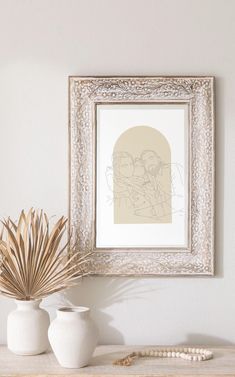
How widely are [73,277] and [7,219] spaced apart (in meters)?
0.33

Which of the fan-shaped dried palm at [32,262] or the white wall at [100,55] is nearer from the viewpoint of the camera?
the fan-shaped dried palm at [32,262]

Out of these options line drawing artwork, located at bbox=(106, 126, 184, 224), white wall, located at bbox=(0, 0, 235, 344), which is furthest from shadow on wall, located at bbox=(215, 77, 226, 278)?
line drawing artwork, located at bbox=(106, 126, 184, 224)

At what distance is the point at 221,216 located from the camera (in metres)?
2.38

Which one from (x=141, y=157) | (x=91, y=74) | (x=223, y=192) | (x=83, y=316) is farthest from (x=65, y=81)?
(x=83, y=316)

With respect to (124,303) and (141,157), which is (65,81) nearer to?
(141,157)

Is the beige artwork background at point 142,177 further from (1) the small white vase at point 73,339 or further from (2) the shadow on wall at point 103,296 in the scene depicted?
(1) the small white vase at point 73,339

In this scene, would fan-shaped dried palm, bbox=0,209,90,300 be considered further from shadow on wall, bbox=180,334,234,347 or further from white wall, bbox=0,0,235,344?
shadow on wall, bbox=180,334,234,347

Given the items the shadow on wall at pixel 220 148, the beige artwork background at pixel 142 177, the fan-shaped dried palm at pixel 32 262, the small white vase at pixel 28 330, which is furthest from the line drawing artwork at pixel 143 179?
the small white vase at pixel 28 330

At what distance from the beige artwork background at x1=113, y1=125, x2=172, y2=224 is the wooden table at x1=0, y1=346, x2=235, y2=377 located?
0.50 m

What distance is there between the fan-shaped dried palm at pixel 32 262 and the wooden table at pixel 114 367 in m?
0.22

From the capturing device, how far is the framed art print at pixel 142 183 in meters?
2.36

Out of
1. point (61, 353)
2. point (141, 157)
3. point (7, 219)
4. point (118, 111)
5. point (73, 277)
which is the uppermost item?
point (118, 111)

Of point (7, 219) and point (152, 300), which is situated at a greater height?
point (7, 219)

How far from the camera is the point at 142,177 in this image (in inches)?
93.5
